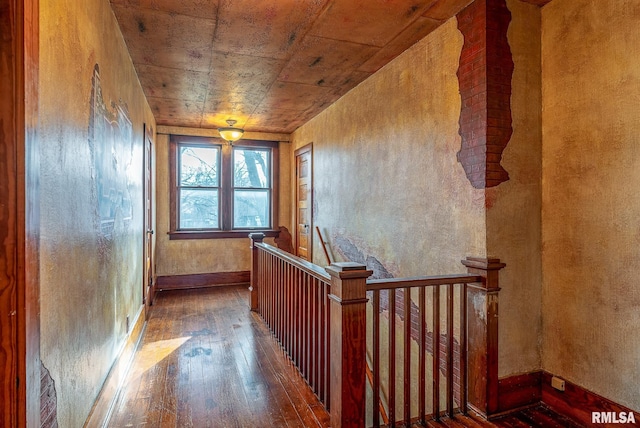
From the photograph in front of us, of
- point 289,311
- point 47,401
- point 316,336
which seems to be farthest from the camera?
point 289,311

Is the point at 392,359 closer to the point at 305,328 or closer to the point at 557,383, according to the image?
the point at 305,328

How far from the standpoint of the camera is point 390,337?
216cm

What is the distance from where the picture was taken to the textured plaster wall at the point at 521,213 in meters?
2.33

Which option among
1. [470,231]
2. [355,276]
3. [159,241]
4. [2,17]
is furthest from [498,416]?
[159,241]

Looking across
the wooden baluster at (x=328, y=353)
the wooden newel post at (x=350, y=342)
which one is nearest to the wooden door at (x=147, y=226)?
the wooden baluster at (x=328, y=353)

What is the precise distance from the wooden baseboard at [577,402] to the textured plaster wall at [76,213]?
2.75m

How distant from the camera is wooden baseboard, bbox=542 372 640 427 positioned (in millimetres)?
2047

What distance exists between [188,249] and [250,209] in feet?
4.10

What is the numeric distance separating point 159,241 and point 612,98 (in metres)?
5.87

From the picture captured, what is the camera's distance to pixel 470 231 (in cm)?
243

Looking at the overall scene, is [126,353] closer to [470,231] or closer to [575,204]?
[470,231]

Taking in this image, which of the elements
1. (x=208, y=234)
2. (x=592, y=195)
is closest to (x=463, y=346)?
(x=592, y=195)

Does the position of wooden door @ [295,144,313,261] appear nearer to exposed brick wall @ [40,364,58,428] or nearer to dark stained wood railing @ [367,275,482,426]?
dark stained wood railing @ [367,275,482,426]

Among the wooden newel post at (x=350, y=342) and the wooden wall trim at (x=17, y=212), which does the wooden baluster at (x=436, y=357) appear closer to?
the wooden newel post at (x=350, y=342)
